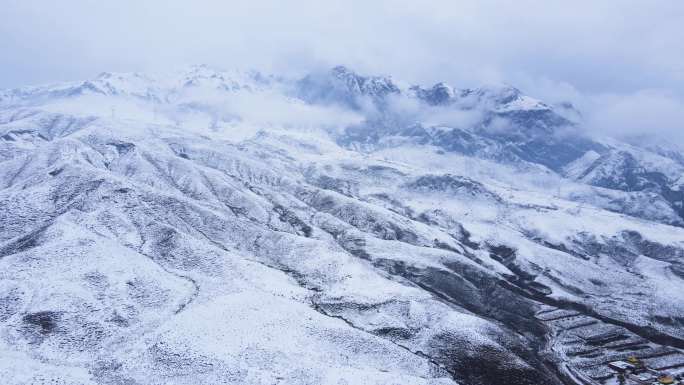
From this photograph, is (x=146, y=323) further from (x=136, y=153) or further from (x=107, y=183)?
(x=136, y=153)

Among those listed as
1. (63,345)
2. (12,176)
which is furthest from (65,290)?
(12,176)

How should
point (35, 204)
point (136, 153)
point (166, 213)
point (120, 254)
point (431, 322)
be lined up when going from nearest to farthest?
point (431, 322) → point (120, 254) → point (35, 204) → point (166, 213) → point (136, 153)

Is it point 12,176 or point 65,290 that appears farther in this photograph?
point 12,176

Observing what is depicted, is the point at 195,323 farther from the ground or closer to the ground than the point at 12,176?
farther from the ground

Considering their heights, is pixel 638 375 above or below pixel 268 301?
below

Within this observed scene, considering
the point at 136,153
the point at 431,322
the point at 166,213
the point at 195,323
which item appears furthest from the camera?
the point at 136,153

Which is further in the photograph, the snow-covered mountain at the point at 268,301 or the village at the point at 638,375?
the village at the point at 638,375

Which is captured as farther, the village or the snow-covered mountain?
the village

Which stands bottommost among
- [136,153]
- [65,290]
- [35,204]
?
[136,153]

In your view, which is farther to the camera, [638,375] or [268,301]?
[268,301]
